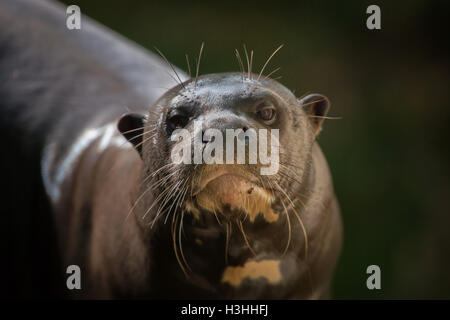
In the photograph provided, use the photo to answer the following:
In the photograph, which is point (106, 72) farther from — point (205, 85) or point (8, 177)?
point (205, 85)

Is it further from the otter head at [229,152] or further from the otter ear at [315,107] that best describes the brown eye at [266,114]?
the otter ear at [315,107]

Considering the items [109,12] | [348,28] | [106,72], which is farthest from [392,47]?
[106,72]

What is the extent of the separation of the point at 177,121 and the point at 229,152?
195 millimetres

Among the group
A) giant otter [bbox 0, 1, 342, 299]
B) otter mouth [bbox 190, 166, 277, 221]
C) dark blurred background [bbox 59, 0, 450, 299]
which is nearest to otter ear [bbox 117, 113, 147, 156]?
giant otter [bbox 0, 1, 342, 299]

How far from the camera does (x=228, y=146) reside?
1139 millimetres

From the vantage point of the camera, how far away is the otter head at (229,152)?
1.17 m

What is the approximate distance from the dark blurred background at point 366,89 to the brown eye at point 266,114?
1535mm

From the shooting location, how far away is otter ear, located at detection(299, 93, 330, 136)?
1442mm

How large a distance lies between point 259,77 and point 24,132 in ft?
2.62

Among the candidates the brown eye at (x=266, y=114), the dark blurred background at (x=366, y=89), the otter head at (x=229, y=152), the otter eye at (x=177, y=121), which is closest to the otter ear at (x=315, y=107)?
the otter head at (x=229, y=152)

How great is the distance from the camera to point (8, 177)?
1.86 meters

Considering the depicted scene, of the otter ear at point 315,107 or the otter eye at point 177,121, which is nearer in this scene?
the otter eye at point 177,121

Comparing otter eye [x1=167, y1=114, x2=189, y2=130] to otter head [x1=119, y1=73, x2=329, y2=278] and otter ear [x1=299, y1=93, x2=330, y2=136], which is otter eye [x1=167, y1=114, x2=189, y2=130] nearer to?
otter head [x1=119, y1=73, x2=329, y2=278]

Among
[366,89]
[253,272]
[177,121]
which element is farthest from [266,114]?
[366,89]
